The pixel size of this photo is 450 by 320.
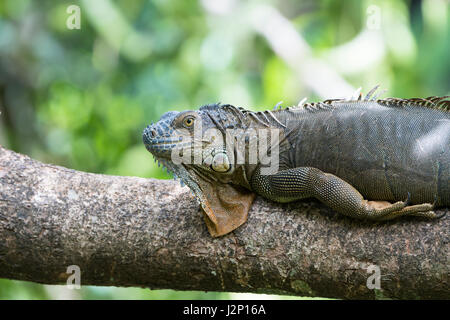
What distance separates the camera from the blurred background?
8445 millimetres

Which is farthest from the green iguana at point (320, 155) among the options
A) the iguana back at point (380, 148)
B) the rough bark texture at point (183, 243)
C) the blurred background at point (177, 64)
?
the blurred background at point (177, 64)

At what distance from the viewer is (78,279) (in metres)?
3.72

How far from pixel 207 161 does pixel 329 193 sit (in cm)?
90

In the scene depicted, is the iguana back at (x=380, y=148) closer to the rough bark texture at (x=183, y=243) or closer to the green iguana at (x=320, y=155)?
the green iguana at (x=320, y=155)

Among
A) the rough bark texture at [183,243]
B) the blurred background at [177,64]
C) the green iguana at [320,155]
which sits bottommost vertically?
the rough bark texture at [183,243]

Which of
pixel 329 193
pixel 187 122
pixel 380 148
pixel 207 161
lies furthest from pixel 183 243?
pixel 380 148

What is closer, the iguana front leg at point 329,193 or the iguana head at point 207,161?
the iguana front leg at point 329,193

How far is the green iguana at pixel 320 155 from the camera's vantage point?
3.38 metres

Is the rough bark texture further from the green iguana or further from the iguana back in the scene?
the iguana back

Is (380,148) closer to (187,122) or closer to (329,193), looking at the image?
(329,193)

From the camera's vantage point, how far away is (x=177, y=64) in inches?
376

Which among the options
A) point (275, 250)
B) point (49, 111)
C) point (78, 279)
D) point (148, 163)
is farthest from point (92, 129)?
point (275, 250)

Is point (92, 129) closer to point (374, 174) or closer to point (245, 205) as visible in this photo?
point (245, 205)

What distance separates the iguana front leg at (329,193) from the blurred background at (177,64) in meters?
4.50
